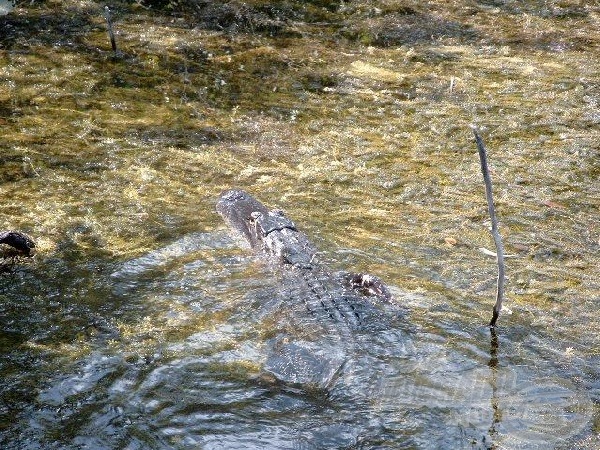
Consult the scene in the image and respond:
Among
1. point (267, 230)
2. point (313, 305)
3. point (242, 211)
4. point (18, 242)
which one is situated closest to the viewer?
point (313, 305)

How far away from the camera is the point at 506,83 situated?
8.41m

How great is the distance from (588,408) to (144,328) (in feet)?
8.30

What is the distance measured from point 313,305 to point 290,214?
4.79 feet

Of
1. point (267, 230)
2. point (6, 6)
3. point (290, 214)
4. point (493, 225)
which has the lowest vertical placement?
point (290, 214)

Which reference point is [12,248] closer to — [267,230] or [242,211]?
[242,211]

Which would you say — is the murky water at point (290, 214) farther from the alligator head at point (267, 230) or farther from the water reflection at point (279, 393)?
the alligator head at point (267, 230)

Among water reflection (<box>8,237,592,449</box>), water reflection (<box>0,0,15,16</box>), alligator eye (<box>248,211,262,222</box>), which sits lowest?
water reflection (<box>8,237,592,449</box>)

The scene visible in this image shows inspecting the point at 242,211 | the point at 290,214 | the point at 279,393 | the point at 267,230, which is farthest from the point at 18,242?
the point at 279,393

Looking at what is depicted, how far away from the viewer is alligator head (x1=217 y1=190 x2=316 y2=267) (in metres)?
5.22

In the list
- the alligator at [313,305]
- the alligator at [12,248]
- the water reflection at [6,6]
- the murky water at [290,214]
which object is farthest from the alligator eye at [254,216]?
the water reflection at [6,6]

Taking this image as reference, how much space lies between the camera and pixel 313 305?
459cm

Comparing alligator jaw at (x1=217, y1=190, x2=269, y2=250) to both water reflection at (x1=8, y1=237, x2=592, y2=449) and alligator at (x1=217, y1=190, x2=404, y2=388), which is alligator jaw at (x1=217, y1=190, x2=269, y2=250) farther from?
water reflection at (x1=8, y1=237, x2=592, y2=449)

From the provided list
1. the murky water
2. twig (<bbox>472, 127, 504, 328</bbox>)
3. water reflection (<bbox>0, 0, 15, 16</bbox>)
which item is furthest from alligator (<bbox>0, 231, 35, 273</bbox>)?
water reflection (<bbox>0, 0, 15, 16</bbox>)

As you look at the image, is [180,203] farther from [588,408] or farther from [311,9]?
[311,9]
